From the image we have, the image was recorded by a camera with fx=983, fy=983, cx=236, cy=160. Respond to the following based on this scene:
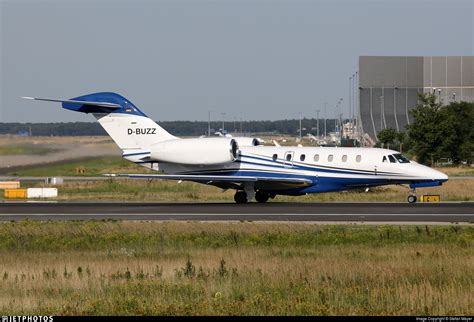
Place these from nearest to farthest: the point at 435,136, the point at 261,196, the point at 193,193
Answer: the point at 261,196 < the point at 193,193 < the point at 435,136

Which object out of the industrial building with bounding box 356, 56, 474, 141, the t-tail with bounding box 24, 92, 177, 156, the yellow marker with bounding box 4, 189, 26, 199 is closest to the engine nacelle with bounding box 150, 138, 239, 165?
the t-tail with bounding box 24, 92, 177, 156

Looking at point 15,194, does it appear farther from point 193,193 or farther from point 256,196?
point 256,196

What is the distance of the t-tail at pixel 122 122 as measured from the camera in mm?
44156

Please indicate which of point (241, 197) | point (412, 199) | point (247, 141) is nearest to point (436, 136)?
point (247, 141)

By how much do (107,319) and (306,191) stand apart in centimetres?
2805

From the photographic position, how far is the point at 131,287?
18016mm

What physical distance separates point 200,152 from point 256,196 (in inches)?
→ 132

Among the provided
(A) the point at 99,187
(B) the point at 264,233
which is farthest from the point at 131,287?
(A) the point at 99,187

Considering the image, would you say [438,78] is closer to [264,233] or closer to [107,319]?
[264,233]

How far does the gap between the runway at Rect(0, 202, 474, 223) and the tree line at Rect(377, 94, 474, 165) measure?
46520 millimetres

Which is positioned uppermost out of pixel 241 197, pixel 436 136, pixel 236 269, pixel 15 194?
pixel 436 136

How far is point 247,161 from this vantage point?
43.0 m

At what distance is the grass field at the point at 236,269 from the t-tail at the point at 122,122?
13469 mm

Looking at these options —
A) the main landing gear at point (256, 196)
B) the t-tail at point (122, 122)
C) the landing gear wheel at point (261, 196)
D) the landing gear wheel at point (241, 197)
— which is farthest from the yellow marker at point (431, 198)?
the t-tail at point (122, 122)
